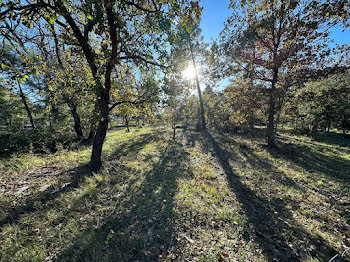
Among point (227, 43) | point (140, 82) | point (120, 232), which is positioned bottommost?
point (120, 232)

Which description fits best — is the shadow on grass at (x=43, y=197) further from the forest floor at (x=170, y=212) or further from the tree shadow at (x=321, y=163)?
the tree shadow at (x=321, y=163)

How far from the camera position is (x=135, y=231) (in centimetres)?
338

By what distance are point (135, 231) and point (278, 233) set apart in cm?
364

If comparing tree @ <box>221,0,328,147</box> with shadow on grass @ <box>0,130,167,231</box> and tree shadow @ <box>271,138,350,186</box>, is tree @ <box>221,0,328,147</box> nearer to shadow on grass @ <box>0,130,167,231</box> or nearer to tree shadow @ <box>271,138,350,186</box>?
tree shadow @ <box>271,138,350,186</box>

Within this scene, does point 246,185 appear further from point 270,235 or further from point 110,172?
point 110,172

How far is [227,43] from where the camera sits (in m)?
9.31

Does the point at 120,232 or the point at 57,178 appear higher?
the point at 57,178

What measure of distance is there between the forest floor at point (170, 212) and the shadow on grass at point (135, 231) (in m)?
0.02

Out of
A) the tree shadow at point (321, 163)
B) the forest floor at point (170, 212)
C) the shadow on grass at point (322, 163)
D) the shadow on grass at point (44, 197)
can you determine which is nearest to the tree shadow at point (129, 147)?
the forest floor at point (170, 212)

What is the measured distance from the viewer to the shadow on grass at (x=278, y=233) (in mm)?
2992

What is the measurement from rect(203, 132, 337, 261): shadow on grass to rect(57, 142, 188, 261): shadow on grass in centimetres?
229

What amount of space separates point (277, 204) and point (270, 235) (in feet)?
5.19

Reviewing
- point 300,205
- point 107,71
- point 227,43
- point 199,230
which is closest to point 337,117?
point 227,43

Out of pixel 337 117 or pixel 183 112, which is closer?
pixel 183 112
